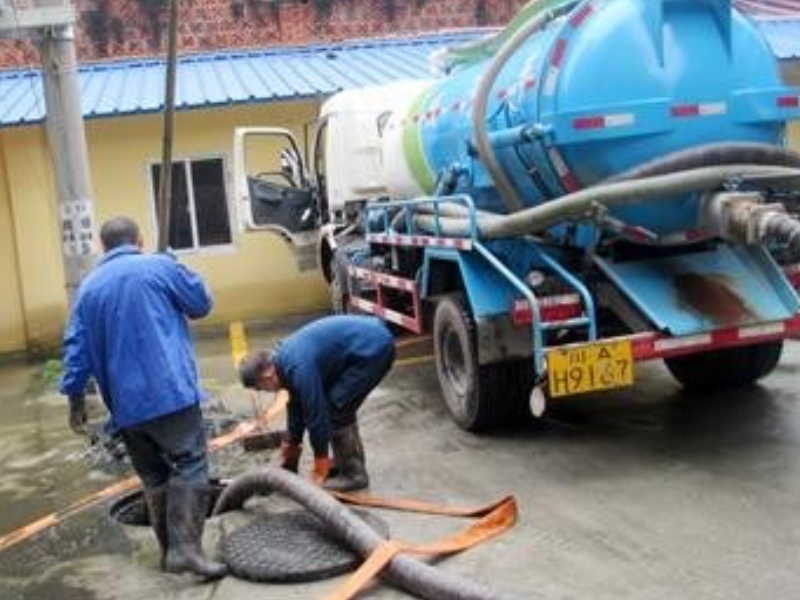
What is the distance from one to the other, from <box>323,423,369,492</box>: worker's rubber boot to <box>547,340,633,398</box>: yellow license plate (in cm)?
119

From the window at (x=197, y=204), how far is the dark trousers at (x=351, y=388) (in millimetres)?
8936

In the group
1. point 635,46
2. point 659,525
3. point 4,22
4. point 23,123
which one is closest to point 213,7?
point 23,123

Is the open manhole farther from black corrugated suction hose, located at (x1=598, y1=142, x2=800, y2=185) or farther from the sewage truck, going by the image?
black corrugated suction hose, located at (x1=598, y1=142, x2=800, y2=185)

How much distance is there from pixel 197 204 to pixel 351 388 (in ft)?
30.2

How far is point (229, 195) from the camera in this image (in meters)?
15.2

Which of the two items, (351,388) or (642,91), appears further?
(351,388)

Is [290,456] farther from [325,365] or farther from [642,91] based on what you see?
[642,91]

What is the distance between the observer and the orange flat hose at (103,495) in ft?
21.1

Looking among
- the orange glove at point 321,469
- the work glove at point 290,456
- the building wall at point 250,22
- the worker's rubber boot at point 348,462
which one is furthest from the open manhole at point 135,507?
the building wall at point 250,22

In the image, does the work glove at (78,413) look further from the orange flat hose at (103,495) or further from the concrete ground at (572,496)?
the orange flat hose at (103,495)

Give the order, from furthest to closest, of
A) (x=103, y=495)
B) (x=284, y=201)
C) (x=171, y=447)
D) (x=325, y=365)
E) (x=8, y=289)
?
(x=8, y=289) < (x=284, y=201) < (x=103, y=495) < (x=325, y=365) < (x=171, y=447)

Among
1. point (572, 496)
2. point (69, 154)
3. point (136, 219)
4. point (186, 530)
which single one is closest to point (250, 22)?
point (136, 219)

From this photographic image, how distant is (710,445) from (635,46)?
233 cm

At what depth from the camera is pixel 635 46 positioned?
6312 millimetres
